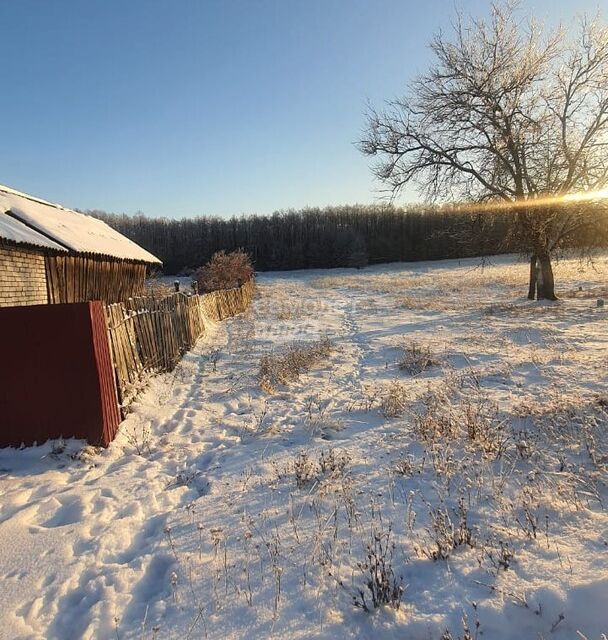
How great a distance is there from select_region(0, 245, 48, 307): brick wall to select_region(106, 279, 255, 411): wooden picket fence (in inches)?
85.8

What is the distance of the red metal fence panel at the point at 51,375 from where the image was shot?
4.65 meters

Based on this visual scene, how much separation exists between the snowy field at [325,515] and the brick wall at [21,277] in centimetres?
366

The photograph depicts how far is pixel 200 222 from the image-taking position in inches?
2532

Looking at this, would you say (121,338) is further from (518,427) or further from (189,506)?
(518,427)

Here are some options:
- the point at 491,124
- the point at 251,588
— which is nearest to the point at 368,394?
the point at 251,588

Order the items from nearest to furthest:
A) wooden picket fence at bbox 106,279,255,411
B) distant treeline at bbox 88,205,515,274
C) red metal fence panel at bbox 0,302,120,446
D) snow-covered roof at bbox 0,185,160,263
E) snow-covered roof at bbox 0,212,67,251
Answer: red metal fence panel at bbox 0,302,120,446 → wooden picket fence at bbox 106,279,255,411 → snow-covered roof at bbox 0,212,67,251 → snow-covered roof at bbox 0,185,160,263 → distant treeline at bbox 88,205,515,274

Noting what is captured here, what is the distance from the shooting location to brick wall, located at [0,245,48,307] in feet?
25.3

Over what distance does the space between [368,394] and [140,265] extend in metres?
12.2

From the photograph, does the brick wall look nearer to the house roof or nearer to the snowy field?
the house roof

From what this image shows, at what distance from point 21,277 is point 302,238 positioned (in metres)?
53.5

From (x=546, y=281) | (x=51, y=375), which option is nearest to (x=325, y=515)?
(x=51, y=375)

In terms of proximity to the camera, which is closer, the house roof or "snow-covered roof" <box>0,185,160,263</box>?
the house roof

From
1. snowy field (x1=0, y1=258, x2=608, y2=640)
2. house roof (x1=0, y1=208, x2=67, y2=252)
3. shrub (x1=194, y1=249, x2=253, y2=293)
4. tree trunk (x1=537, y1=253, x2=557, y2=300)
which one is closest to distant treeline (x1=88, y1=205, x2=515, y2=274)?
shrub (x1=194, y1=249, x2=253, y2=293)

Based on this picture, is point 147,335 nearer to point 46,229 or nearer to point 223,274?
point 46,229
